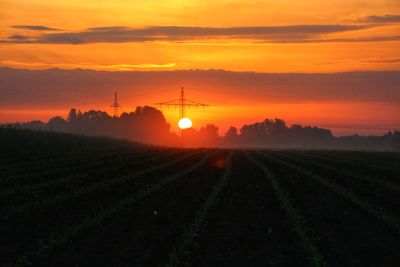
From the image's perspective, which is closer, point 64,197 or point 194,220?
point 194,220

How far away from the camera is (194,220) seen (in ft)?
51.8

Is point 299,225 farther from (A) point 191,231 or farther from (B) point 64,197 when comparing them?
(B) point 64,197

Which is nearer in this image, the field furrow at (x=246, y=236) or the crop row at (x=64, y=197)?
the field furrow at (x=246, y=236)

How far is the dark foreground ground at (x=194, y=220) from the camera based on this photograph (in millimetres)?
12086

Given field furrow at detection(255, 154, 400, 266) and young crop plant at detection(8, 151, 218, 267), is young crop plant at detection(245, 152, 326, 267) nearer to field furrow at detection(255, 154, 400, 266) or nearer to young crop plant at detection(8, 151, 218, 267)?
field furrow at detection(255, 154, 400, 266)

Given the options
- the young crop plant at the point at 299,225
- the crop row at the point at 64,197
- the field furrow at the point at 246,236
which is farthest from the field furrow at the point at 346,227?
the crop row at the point at 64,197

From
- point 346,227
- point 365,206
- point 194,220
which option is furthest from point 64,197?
point 365,206

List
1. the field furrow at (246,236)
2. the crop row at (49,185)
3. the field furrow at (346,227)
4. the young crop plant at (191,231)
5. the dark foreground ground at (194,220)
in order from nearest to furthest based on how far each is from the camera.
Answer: the young crop plant at (191,231), the field furrow at (246,236), the dark foreground ground at (194,220), the field furrow at (346,227), the crop row at (49,185)

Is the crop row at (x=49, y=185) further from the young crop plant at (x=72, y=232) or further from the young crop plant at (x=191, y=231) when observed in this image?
the young crop plant at (x=191, y=231)

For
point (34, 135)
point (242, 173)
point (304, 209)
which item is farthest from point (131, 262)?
point (34, 135)

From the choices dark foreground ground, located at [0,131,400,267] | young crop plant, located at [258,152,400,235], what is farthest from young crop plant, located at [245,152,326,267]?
young crop plant, located at [258,152,400,235]

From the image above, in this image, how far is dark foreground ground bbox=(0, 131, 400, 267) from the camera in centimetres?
1209

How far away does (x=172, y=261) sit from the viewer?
11.2 metres

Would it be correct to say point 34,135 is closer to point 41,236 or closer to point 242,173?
point 242,173
